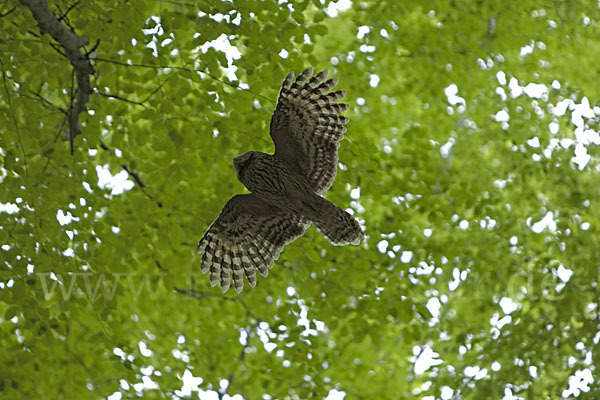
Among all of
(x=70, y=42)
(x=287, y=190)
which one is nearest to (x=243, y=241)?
(x=287, y=190)

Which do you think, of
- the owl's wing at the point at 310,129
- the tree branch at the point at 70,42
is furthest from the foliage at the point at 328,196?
the owl's wing at the point at 310,129

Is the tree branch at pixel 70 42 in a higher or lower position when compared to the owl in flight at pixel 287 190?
higher

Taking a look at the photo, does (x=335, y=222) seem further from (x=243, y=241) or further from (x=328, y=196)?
(x=328, y=196)

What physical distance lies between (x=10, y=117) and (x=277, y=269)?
289cm

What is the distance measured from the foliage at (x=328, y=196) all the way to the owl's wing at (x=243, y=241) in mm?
870

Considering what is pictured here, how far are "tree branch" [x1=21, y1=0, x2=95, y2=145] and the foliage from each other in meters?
0.13

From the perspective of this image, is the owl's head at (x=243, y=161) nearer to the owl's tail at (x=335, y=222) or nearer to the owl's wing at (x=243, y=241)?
the owl's tail at (x=335, y=222)

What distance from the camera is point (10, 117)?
4.79 metres

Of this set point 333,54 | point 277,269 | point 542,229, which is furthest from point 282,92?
point 542,229

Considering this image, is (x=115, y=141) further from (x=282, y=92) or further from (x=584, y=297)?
(x=584, y=297)

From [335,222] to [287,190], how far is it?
0.34 meters

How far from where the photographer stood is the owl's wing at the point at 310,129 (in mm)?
4023

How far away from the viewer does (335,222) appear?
383 centimetres

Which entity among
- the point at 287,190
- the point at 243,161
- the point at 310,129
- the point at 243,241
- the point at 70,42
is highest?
the point at 70,42
